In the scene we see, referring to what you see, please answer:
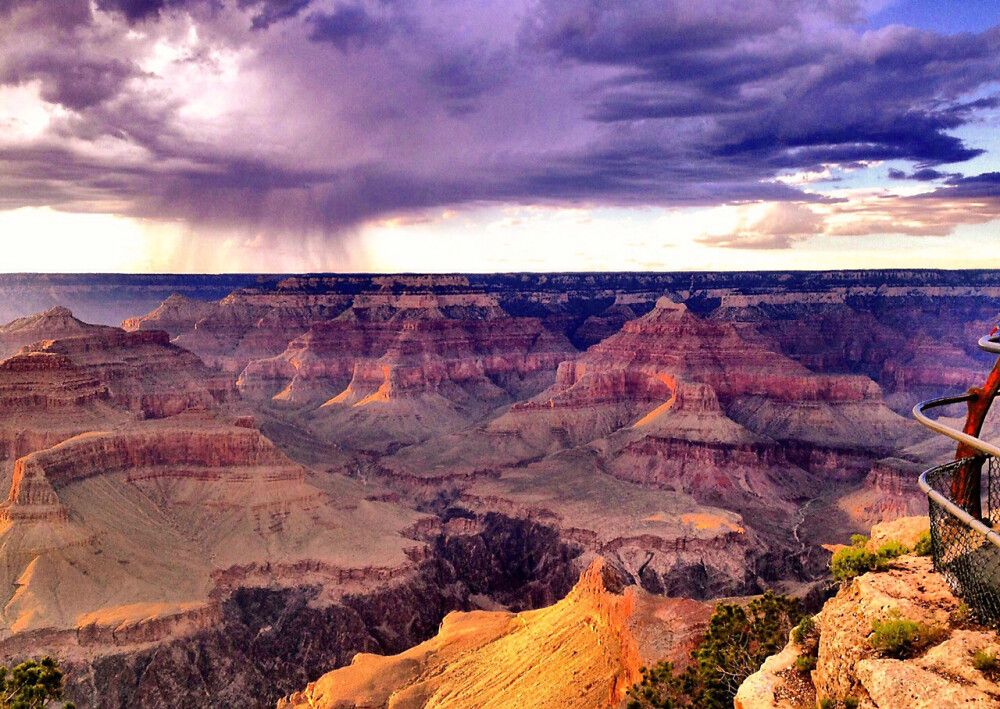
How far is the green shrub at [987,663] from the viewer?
1669 centimetres

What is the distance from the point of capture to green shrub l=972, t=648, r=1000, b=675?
1669 cm

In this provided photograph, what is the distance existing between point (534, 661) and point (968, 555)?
37.4 meters

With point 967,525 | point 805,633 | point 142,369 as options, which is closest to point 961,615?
point 967,525

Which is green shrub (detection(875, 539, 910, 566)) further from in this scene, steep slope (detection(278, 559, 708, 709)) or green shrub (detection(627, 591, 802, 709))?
steep slope (detection(278, 559, 708, 709))

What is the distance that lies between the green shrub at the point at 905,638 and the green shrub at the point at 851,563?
7654 mm

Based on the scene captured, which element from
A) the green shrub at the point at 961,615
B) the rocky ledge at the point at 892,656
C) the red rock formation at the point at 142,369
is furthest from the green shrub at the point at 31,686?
the red rock formation at the point at 142,369

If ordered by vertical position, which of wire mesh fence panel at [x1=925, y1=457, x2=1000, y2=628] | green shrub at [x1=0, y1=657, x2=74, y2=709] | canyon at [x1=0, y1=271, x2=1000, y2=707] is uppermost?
wire mesh fence panel at [x1=925, y1=457, x2=1000, y2=628]

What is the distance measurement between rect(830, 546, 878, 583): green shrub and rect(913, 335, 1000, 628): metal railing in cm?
479

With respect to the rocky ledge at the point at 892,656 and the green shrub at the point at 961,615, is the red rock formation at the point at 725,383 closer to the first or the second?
the rocky ledge at the point at 892,656

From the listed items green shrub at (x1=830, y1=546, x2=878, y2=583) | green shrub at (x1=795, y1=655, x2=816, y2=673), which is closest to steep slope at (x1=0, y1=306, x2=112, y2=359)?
green shrub at (x1=830, y1=546, x2=878, y2=583)

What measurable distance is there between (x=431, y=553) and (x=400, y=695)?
140 feet

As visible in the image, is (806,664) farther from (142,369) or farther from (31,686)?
(142,369)

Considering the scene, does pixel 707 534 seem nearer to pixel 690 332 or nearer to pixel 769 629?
pixel 769 629

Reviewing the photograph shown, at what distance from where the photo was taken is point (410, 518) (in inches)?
4277
